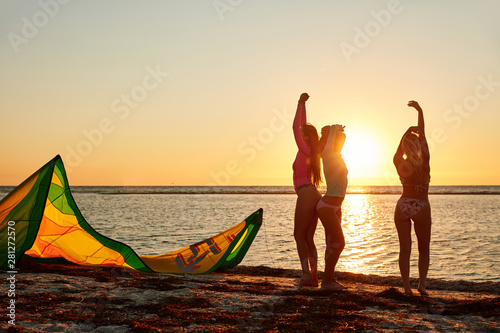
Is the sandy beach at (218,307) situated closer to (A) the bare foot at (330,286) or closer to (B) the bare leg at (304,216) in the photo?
(A) the bare foot at (330,286)

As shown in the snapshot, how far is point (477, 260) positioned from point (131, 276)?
9399 millimetres

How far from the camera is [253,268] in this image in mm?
9953

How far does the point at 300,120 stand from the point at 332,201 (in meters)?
1.32

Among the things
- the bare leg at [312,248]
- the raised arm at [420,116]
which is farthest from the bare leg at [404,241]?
the bare leg at [312,248]

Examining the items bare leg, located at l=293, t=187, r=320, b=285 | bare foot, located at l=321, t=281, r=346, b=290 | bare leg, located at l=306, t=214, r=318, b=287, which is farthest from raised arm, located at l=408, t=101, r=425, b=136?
bare foot, located at l=321, t=281, r=346, b=290

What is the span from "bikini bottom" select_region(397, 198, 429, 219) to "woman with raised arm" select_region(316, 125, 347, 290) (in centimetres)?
86

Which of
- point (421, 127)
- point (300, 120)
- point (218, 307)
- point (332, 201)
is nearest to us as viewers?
point (218, 307)

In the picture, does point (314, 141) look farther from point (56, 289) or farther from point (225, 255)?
point (56, 289)

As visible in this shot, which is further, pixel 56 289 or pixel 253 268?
pixel 253 268

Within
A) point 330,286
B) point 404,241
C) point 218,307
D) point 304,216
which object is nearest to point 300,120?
point 304,216

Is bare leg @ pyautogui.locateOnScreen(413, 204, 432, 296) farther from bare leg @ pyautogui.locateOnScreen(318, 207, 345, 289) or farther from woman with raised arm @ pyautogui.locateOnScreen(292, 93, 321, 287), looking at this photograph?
woman with raised arm @ pyautogui.locateOnScreen(292, 93, 321, 287)

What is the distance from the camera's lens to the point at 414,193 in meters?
6.30

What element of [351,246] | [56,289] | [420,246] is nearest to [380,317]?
[420,246]

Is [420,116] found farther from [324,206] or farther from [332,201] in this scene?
[324,206]
